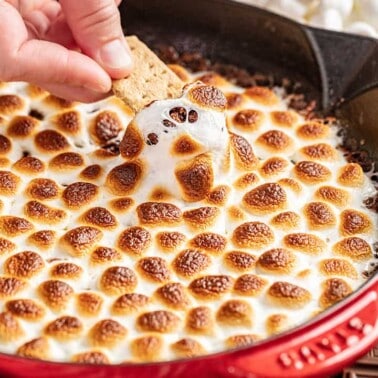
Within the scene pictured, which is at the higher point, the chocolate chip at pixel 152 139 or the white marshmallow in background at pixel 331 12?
the white marshmallow in background at pixel 331 12

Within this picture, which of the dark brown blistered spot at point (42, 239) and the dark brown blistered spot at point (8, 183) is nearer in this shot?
the dark brown blistered spot at point (42, 239)

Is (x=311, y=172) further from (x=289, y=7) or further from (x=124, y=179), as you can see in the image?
(x=289, y=7)

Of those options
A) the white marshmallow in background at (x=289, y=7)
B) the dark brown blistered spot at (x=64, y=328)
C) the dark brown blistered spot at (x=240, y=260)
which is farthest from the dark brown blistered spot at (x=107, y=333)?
the white marshmallow in background at (x=289, y=7)

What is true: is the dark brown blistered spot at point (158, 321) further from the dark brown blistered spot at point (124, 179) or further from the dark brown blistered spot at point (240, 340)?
the dark brown blistered spot at point (124, 179)

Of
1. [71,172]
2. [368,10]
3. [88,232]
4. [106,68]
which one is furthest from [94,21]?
[368,10]

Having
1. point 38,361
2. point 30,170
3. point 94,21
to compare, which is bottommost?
point 30,170

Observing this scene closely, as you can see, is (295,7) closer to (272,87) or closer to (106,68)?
(272,87)
